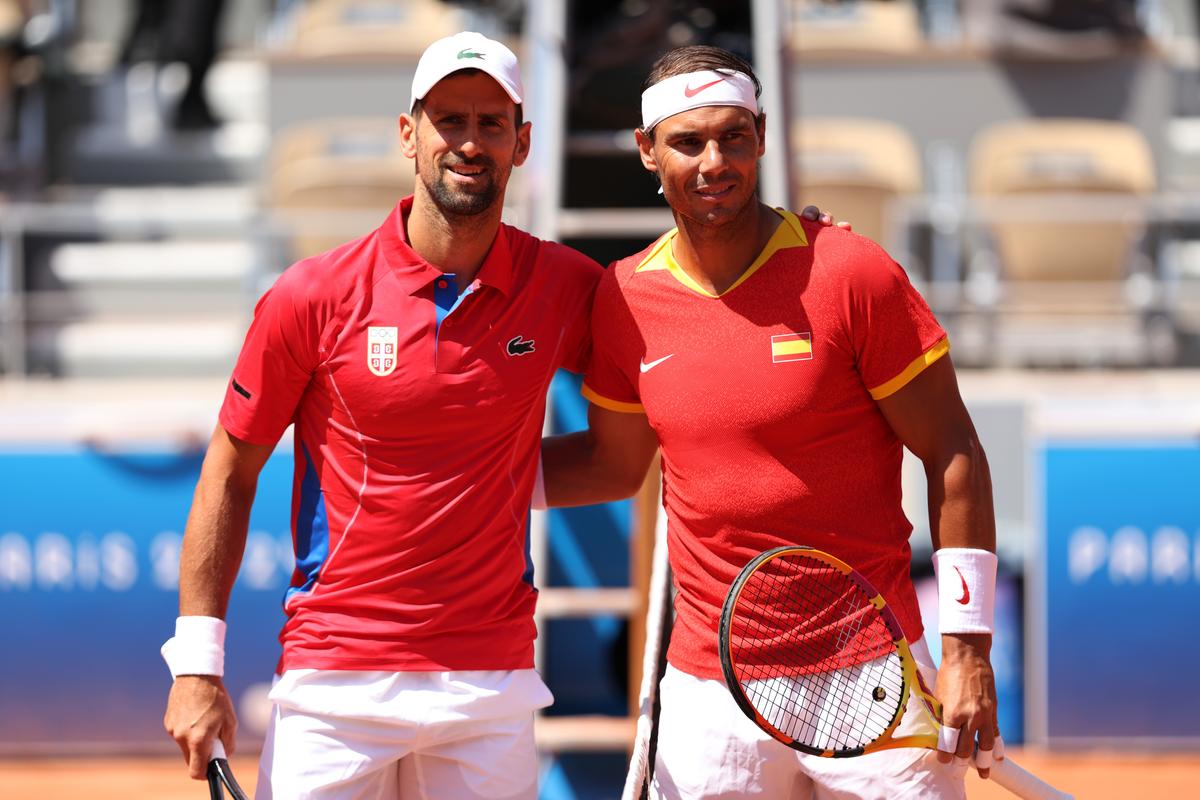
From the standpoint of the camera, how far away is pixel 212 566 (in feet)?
10.3

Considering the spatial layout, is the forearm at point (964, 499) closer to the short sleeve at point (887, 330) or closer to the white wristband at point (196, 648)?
the short sleeve at point (887, 330)

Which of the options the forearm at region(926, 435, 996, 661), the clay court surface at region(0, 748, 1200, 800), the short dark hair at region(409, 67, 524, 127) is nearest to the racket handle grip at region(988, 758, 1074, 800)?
the forearm at region(926, 435, 996, 661)

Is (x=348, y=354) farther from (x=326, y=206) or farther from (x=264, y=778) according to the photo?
(x=326, y=206)

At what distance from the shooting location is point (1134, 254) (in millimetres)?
7828

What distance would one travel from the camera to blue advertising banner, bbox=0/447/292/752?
22.5ft

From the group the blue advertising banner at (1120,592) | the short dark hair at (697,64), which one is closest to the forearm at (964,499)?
the short dark hair at (697,64)

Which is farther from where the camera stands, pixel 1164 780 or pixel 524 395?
pixel 1164 780

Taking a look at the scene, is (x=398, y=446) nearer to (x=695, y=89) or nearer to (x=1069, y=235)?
Answer: (x=695, y=89)

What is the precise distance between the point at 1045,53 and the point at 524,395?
7.24m

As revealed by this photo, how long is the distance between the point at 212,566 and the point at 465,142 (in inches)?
38.9

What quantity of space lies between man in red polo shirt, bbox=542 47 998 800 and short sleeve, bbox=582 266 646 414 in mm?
101

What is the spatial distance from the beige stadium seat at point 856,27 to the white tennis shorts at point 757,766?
7.25m

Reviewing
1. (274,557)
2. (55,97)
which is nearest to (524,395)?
(274,557)

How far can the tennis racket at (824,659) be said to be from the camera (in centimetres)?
288
